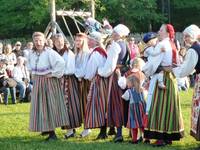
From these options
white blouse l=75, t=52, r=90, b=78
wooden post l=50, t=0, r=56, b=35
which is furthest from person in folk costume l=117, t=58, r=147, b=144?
wooden post l=50, t=0, r=56, b=35

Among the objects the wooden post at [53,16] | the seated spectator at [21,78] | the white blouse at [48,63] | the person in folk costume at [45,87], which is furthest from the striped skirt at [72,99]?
the wooden post at [53,16]

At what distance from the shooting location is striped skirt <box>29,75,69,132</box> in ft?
26.5

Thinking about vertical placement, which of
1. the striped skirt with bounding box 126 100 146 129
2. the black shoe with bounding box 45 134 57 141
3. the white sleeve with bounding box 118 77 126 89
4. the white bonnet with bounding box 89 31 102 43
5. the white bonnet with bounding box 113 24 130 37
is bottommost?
the black shoe with bounding box 45 134 57 141

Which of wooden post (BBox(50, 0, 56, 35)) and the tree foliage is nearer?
wooden post (BBox(50, 0, 56, 35))

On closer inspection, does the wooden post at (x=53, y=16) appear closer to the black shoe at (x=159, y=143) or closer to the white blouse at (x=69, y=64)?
the white blouse at (x=69, y=64)

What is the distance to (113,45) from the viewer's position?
8.02 metres

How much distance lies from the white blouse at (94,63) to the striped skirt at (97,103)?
118 mm

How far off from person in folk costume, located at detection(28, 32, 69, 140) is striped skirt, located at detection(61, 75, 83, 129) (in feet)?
0.91

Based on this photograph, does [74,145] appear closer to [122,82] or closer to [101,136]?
[101,136]

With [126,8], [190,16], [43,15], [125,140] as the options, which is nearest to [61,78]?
[125,140]

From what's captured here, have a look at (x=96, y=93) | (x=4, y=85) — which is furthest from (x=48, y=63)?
(x=4, y=85)

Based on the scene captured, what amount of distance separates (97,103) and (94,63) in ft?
2.10

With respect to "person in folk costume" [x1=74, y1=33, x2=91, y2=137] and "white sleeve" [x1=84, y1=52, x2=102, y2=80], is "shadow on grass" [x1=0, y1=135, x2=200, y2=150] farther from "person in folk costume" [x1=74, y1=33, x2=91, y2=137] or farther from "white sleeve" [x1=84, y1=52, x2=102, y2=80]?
"white sleeve" [x1=84, y1=52, x2=102, y2=80]

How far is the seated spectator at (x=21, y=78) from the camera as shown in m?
14.1
